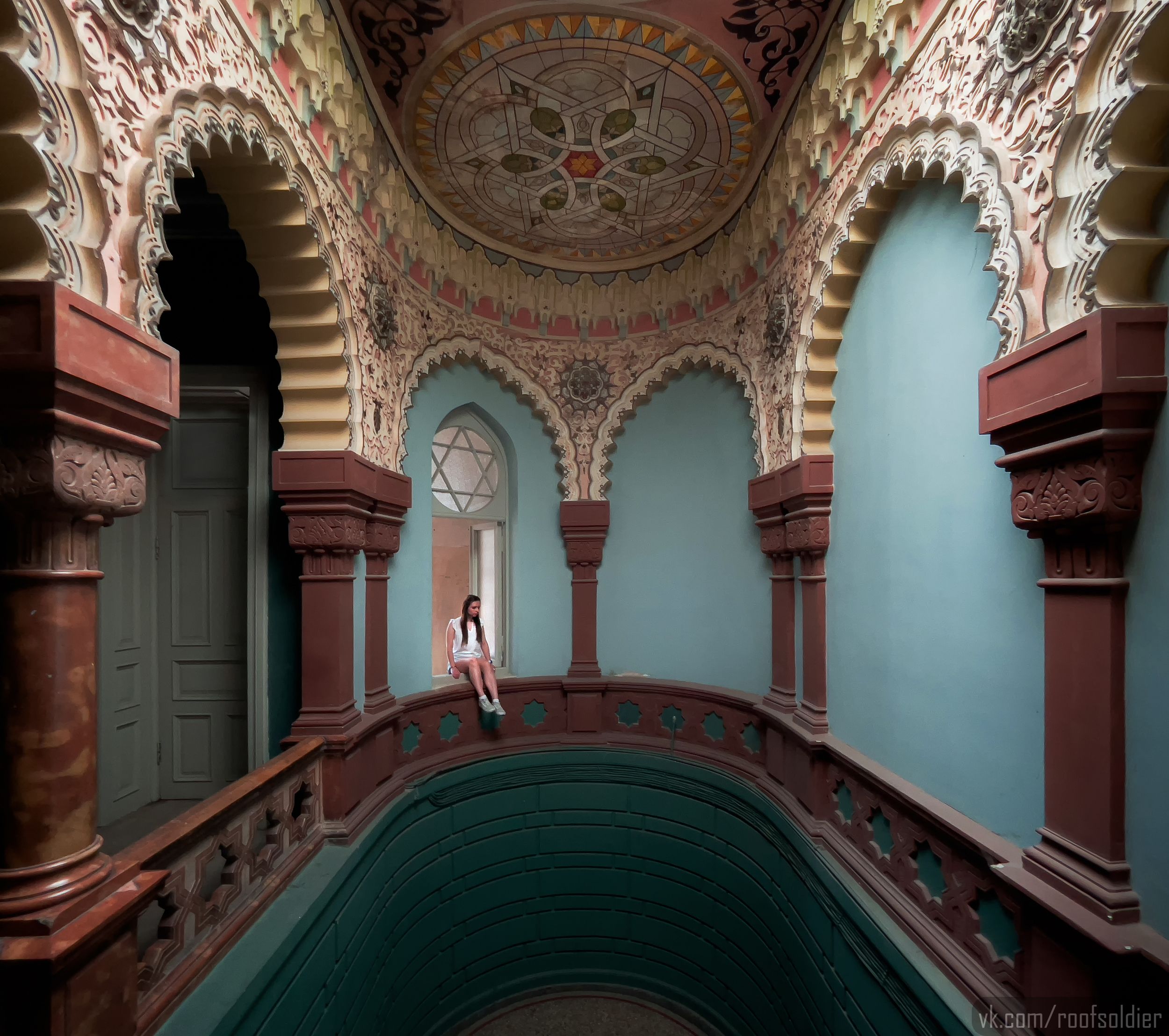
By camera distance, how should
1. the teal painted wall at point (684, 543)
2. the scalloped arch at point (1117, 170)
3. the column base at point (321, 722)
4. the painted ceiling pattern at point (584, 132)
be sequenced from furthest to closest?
1. the teal painted wall at point (684, 543)
2. the column base at point (321, 722)
3. the painted ceiling pattern at point (584, 132)
4. the scalloped arch at point (1117, 170)

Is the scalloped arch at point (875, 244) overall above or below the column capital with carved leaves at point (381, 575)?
above

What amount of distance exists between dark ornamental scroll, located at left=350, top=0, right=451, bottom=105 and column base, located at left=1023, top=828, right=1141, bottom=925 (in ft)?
15.2

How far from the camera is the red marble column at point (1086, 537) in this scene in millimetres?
1907

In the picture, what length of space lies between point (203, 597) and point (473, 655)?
2067mm

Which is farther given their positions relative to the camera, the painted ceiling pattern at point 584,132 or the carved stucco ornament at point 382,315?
the carved stucco ornament at point 382,315

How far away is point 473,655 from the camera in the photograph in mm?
5449

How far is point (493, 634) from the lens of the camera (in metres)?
6.35

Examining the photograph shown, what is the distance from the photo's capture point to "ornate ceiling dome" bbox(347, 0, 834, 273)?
3.64m

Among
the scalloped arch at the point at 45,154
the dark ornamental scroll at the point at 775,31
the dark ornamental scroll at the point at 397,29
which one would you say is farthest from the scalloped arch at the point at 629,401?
the scalloped arch at the point at 45,154

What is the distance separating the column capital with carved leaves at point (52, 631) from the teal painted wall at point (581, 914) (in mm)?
1132

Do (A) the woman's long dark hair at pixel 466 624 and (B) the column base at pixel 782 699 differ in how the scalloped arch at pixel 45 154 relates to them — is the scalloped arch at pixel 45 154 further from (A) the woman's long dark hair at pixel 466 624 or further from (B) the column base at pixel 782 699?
(B) the column base at pixel 782 699

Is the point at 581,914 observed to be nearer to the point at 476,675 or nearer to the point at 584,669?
the point at 584,669

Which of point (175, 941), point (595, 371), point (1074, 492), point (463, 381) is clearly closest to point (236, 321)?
point (463, 381)

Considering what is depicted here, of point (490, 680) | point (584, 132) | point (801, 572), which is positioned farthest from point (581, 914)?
point (584, 132)
